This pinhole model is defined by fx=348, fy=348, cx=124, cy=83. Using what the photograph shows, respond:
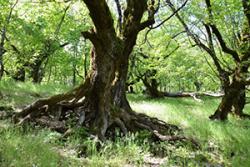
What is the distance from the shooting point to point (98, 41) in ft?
30.9

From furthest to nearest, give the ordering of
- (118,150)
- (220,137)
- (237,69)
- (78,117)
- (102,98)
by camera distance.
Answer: (237,69) → (220,137) → (78,117) → (102,98) → (118,150)

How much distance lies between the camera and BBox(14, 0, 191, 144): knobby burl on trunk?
9016 millimetres

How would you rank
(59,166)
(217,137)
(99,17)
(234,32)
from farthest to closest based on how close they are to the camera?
1. (234,32)
2. (217,137)
3. (99,17)
4. (59,166)

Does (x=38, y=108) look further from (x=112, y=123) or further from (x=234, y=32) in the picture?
(x=234, y=32)

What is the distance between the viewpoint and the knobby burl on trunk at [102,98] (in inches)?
355

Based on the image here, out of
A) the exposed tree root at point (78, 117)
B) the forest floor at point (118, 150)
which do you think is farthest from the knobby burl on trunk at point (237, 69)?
the exposed tree root at point (78, 117)

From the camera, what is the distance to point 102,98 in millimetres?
9281

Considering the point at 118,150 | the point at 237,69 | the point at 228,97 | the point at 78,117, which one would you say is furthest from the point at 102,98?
the point at 237,69

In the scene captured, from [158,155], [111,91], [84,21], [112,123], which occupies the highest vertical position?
[84,21]

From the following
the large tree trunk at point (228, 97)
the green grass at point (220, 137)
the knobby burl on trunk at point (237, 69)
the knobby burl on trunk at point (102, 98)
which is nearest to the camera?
the green grass at point (220, 137)

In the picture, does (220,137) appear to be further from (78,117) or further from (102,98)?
(78,117)

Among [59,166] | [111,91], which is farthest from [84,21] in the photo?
[59,166]

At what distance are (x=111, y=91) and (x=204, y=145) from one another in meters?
2.98

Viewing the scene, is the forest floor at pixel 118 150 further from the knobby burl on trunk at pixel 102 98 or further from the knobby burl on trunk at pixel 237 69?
the knobby burl on trunk at pixel 237 69
